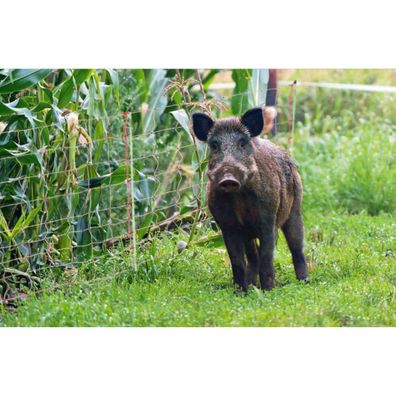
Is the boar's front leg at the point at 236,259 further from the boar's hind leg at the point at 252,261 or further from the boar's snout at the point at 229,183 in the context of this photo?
the boar's snout at the point at 229,183

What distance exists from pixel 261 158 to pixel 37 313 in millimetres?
2302

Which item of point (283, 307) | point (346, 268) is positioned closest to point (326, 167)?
point (346, 268)

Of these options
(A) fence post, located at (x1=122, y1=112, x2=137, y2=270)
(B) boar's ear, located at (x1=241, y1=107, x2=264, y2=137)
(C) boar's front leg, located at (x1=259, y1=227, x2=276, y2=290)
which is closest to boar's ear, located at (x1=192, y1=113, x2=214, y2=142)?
(B) boar's ear, located at (x1=241, y1=107, x2=264, y2=137)

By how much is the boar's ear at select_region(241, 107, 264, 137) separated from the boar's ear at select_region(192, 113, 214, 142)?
0.29m

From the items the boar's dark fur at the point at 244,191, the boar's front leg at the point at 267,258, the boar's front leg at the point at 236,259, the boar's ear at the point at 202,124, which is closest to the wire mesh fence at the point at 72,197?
the boar's ear at the point at 202,124

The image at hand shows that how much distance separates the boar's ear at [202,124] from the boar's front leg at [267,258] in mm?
989

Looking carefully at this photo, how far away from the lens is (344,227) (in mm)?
10578

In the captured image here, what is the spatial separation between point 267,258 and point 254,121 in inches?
45.7

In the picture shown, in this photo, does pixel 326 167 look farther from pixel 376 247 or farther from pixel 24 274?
pixel 24 274

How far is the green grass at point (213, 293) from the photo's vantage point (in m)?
7.29

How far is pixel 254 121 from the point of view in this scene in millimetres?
7961

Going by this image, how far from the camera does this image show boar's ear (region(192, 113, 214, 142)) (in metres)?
8.00

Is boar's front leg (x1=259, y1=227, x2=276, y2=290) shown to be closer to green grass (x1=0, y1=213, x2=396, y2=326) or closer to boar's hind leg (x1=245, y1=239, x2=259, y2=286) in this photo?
green grass (x1=0, y1=213, x2=396, y2=326)

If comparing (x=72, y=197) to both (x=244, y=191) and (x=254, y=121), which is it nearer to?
(x=244, y=191)
